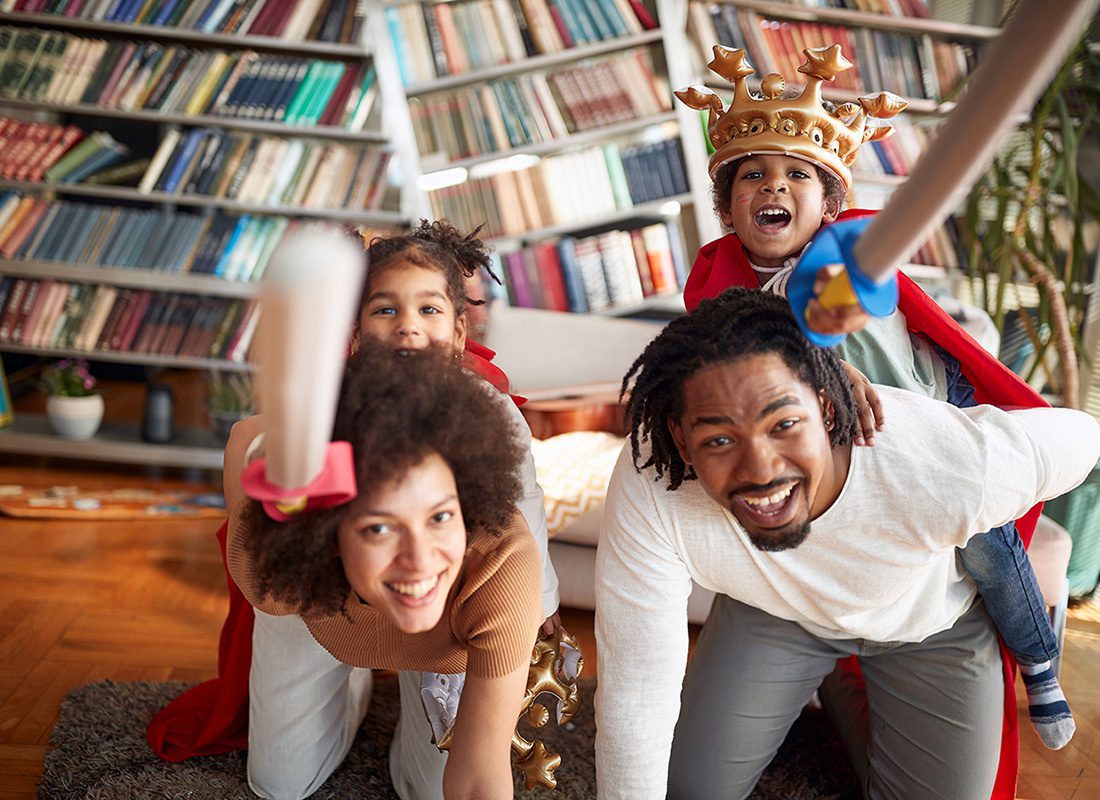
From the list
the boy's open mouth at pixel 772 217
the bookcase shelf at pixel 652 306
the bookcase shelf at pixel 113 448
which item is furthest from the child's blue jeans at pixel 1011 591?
the bookcase shelf at pixel 113 448

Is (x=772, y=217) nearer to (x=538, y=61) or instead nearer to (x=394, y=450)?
(x=394, y=450)

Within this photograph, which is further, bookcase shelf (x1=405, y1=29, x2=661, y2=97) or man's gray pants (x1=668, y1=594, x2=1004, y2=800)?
bookcase shelf (x1=405, y1=29, x2=661, y2=97)

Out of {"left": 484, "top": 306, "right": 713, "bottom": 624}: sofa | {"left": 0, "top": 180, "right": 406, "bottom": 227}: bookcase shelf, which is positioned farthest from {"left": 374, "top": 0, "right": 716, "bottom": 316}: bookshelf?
{"left": 484, "top": 306, "right": 713, "bottom": 624}: sofa

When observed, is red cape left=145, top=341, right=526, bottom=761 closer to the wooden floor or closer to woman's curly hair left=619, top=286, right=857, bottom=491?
the wooden floor

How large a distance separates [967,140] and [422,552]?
26.6 inches

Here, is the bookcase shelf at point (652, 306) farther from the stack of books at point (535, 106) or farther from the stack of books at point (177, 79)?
the stack of books at point (177, 79)

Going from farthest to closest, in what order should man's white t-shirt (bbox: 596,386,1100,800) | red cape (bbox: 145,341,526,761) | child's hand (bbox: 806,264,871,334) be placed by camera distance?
1. red cape (bbox: 145,341,526,761)
2. man's white t-shirt (bbox: 596,386,1100,800)
3. child's hand (bbox: 806,264,871,334)

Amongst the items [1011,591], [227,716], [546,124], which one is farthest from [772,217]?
[546,124]

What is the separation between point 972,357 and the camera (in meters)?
1.71

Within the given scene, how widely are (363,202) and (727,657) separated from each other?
7.22 feet

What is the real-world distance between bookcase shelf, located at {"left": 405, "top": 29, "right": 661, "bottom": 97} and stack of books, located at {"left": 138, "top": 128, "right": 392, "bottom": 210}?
0.28 meters

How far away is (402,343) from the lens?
1.62 m

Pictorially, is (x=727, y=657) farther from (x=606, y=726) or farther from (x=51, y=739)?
(x=51, y=739)

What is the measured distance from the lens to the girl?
42.8 inches
